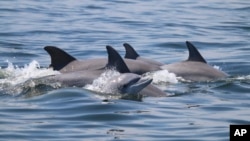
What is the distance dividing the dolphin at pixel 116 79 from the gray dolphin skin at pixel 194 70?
2368mm

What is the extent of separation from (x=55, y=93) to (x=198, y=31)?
12377 mm

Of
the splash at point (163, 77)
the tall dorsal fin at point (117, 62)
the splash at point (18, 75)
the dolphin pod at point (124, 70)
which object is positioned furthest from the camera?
the splash at point (163, 77)

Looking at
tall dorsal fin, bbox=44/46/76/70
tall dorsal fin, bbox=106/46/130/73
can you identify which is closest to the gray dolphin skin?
tall dorsal fin, bbox=44/46/76/70

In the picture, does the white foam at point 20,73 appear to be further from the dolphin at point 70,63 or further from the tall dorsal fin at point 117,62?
the tall dorsal fin at point 117,62

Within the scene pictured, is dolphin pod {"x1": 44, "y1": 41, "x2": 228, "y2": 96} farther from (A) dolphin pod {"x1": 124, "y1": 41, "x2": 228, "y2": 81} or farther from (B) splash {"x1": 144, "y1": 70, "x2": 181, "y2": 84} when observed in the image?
(B) splash {"x1": 144, "y1": 70, "x2": 181, "y2": 84}

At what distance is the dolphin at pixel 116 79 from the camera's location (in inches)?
517

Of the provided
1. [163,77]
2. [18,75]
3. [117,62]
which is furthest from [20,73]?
[117,62]

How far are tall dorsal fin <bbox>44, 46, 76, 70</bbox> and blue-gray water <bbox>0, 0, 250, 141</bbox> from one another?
0.91 meters

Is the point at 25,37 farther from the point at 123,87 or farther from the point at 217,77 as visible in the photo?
the point at 123,87

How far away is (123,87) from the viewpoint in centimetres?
1316

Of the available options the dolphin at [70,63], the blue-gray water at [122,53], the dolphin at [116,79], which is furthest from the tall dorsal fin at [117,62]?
the dolphin at [70,63]

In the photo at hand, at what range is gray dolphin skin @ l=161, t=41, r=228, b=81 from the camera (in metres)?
16.2

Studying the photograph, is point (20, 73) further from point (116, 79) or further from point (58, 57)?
point (116, 79)

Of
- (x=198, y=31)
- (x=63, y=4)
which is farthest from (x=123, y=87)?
(x=63, y=4)
